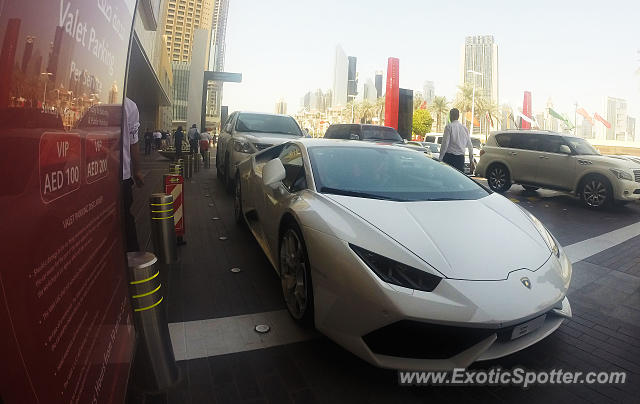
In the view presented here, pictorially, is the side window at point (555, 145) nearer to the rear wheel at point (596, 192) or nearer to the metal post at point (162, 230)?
the rear wheel at point (596, 192)

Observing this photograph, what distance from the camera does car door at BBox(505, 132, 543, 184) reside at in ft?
30.3

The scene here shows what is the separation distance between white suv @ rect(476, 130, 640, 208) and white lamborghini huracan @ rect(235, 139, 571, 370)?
251 inches

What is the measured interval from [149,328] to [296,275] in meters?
1.02

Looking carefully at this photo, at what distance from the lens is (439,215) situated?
2613 mm

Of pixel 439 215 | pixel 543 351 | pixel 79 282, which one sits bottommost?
pixel 543 351

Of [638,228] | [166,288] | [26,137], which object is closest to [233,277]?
[166,288]

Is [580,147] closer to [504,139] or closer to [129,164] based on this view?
[504,139]

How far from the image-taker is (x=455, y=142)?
744cm

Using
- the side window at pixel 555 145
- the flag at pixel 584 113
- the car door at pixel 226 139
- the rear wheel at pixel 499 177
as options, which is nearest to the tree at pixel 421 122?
the flag at pixel 584 113

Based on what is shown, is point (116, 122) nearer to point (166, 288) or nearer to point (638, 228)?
point (166, 288)

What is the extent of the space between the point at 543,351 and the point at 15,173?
2902 millimetres

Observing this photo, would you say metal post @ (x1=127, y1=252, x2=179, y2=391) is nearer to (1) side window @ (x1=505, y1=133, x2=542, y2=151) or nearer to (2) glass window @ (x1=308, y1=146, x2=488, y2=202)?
(2) glass window @ (x1=308, y1=146, x2=488, y2=202)

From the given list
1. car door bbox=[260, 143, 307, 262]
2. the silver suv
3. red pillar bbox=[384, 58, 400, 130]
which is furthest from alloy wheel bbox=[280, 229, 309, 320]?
red pillar bbox=[384, 58, 400, 130]

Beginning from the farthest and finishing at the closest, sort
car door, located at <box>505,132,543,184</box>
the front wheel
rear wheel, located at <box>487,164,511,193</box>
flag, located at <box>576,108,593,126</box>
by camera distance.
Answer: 1. flag, located at <box>576,108,593,126</box>
2. rear wheel, located at <box>487,164,511,193</box>
3. car door, located at <box>505,132,543,184</box>
4. the front wheel
